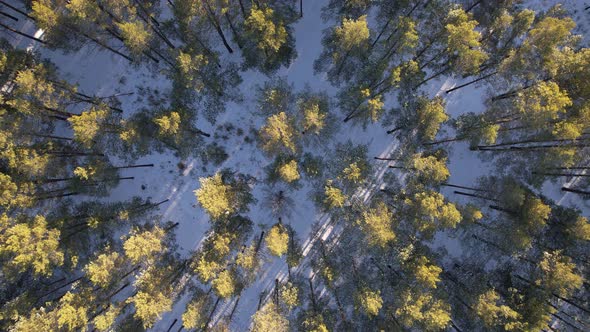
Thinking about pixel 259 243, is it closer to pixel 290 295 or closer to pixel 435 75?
pixel 290 295

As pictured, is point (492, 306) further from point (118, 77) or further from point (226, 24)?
point (118, 77)

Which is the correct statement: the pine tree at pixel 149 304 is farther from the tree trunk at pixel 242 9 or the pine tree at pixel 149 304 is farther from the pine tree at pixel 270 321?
the tree trunk at pixel 242 9

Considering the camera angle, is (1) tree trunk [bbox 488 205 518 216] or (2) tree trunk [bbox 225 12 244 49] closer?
(1) tree trunk [bbox 488 205 518 216]

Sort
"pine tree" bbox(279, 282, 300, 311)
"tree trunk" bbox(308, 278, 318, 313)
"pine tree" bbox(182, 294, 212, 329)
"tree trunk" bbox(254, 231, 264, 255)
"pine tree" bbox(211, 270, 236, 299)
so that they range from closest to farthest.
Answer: "pine tree" bbox(211, 270, 236, 299) < "pine tree" bbox(182, 294, 212, 329) < "pine tree" bbox(279, 282, 300, 311) < "tree trunk" bbox(254, 231, 264, 255) < "tree trunk" bbox(308, 278, 318, 313)

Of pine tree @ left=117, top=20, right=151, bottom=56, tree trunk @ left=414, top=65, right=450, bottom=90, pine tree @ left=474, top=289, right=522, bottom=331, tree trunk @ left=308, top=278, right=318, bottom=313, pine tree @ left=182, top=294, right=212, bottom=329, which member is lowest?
pine tree @ left=182, top=294, right=212, bottom=329

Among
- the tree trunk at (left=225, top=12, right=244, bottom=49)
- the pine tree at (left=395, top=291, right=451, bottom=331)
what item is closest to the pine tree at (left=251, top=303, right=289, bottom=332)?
the pine tree at (left=395, top=291, right=451, bottom=331)

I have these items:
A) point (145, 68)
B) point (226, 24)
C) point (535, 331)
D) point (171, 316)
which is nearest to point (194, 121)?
point (145, 68)

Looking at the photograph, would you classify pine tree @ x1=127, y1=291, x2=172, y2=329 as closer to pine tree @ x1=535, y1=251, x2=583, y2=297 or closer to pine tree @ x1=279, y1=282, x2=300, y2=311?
pine tree @ x1=279, y1=282, x2=300, y2=311

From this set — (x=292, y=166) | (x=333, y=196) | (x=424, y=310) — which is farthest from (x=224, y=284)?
(x=424, y=310)

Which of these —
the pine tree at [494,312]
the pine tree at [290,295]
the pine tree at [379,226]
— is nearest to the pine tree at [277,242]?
the pine tree at [290,295]
